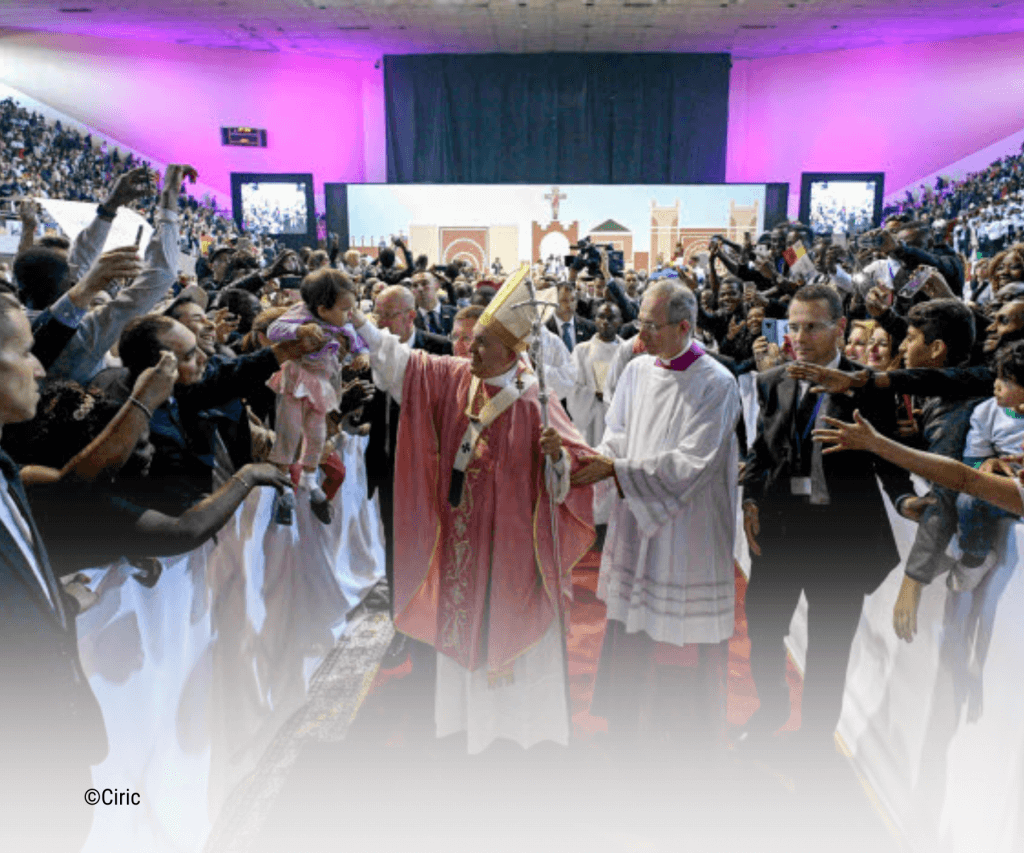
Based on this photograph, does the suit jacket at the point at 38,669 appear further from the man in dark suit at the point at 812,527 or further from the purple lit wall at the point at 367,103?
the purple lit wall at the point at 367,103

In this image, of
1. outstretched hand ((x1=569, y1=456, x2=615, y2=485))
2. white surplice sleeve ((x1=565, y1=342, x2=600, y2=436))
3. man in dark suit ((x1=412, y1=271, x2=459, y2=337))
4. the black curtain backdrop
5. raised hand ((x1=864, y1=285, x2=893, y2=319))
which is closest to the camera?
outstretched hand ((x1=569, y1=456, x2=615, y2=485))

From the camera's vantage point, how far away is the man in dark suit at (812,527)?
121 inches

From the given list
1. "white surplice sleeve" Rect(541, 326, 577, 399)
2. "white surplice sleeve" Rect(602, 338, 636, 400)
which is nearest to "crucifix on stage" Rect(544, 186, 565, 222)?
"white surplice sleeve" Rect(602, 338, 636, 400)

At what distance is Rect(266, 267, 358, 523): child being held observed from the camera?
306 centimetres

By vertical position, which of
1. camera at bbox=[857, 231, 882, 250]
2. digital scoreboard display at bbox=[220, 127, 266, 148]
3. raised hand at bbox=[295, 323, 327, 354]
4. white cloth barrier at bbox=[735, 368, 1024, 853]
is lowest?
white cloth barrier at bbox=[735, 368, 1024, 853]

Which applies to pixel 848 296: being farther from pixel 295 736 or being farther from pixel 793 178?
pixel 793 178

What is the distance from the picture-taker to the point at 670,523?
3236mm

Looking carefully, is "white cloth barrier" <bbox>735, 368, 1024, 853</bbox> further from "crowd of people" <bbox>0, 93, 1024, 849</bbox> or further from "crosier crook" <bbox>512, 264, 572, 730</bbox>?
"crosier crook" <bbox>512, 264, 572, 730</bbox>

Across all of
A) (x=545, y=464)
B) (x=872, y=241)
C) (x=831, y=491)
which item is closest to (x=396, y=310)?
(x=545, y=464)

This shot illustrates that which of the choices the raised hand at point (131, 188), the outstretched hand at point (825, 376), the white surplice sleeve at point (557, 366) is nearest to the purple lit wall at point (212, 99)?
the white surplice sleeve at point (557, 366)

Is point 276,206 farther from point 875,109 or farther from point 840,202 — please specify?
point 875,109

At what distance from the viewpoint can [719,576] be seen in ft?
10.6

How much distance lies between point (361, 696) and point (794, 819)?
82.3 inches

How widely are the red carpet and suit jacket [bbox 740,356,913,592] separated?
38.9 inches
